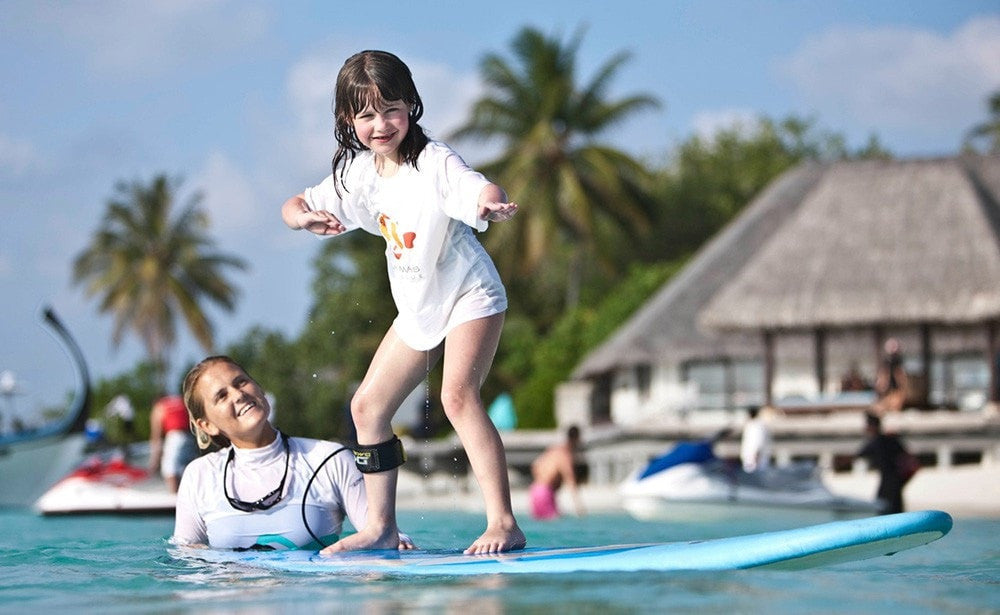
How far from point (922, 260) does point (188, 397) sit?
2144 centimetres

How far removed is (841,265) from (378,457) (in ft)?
70.6

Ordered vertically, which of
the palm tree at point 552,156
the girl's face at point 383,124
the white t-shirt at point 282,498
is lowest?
the white t-shirt at point 282,498

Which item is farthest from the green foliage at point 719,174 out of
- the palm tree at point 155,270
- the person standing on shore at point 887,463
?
the person standing on shore at point 887,463

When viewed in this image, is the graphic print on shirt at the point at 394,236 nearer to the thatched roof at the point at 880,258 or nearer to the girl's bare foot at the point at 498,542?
the girl's bare foot at the point at 498,542

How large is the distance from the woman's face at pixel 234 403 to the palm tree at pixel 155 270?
4040 cm

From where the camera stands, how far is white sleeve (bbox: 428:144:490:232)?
Result: 4965 millimetres

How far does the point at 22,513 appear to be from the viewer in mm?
17656

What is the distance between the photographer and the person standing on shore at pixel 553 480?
1466 cm

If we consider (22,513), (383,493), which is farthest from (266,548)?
(22,513)

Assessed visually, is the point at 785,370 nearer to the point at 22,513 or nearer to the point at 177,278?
the point at 22,513

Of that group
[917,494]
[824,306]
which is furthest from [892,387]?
[917,494]

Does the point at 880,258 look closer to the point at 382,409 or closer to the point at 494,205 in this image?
the point at 382,409

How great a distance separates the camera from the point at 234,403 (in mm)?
5738

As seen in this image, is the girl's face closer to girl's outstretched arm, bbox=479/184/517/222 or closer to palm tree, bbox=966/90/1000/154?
girl's outstretched arm, bbox=479/184/517/222
